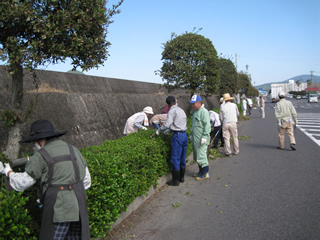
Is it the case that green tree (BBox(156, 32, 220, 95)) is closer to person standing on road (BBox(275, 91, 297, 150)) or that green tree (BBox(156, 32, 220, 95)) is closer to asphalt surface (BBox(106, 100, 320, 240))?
person standing on road (BBox(275, 91, 297, 150))

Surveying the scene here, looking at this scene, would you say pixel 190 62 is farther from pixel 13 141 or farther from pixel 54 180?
pixel 54 180

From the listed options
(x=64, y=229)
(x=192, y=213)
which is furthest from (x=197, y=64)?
(x=64, y=229)

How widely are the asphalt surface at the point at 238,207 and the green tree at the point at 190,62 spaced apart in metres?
5.06

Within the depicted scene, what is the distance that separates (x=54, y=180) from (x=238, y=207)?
330 centimetres

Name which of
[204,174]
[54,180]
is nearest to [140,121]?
[204,174]

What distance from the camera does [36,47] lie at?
3693mm

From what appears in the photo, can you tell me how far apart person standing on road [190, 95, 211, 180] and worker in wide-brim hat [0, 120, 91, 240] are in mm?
4064

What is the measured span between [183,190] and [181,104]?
45.8 ft

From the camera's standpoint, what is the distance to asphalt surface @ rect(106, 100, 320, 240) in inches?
157

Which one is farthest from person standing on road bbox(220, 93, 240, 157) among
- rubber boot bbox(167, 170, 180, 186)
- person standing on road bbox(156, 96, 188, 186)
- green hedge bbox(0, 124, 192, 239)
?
rubber boot bbox(167, 170, 180, 186)

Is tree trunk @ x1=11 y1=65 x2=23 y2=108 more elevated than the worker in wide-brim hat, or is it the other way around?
tree trunk @ x1=11 y1=65 x2=23 y2=108

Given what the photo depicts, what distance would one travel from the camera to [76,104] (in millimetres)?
8086

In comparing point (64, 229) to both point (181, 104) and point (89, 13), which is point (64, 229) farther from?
point (181, 104)

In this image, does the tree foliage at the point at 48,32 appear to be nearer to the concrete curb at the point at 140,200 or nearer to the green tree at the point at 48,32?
the green tree at the point at 48,32
